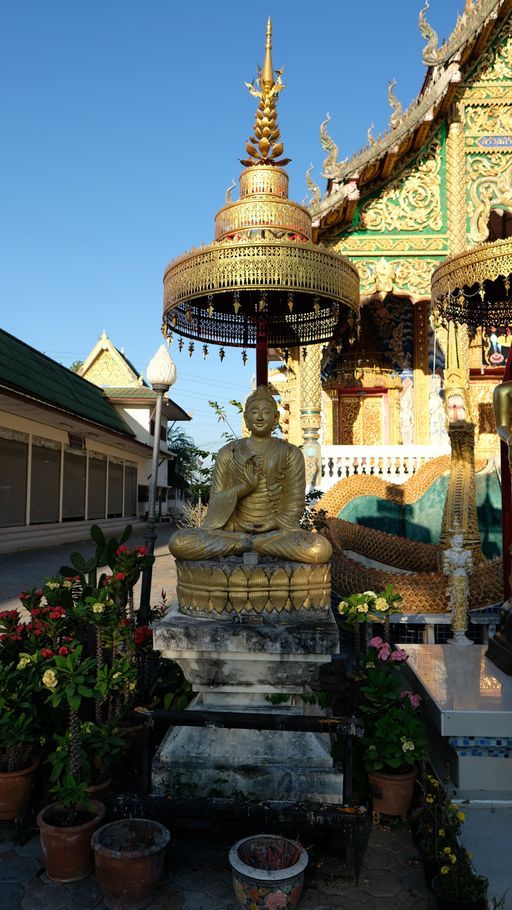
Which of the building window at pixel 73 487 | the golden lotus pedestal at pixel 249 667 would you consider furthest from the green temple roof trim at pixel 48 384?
the golden lotus pedestal at pixel 249 667

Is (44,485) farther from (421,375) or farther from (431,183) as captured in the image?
(431,183)

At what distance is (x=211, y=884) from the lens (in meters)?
2.50

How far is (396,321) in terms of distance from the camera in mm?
13734

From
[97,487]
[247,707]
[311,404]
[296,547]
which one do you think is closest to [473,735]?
[247,707]

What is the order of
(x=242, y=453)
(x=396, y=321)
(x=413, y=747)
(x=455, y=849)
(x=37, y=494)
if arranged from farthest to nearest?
1. (x=37, y=494)
2. (x=396, y=321)
3. (x=242, y=453)
4. (x=413, y=747)
5. (x=455, y=849)

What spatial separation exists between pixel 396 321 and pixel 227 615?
11.6 meters

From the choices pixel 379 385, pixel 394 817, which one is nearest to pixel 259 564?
pixel 394 817

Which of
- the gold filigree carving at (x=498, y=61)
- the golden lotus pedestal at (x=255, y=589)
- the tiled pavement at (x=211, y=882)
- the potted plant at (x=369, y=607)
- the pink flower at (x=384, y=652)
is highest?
the gold filigree carving at (x=498, y=61)

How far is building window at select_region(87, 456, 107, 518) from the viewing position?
18578mm

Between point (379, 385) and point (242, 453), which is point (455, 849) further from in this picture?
point (379, 385)

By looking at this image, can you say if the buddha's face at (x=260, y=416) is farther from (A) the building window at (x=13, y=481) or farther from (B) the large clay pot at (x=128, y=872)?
(A) the building window at (x=13, y=481)

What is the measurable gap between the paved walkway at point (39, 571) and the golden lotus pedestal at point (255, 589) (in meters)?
4.40

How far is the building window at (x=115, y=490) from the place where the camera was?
67.2 ft

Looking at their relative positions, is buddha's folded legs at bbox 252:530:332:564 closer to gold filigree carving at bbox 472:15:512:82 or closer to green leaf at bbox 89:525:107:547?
green leaf at bbox 89:525:107:547
